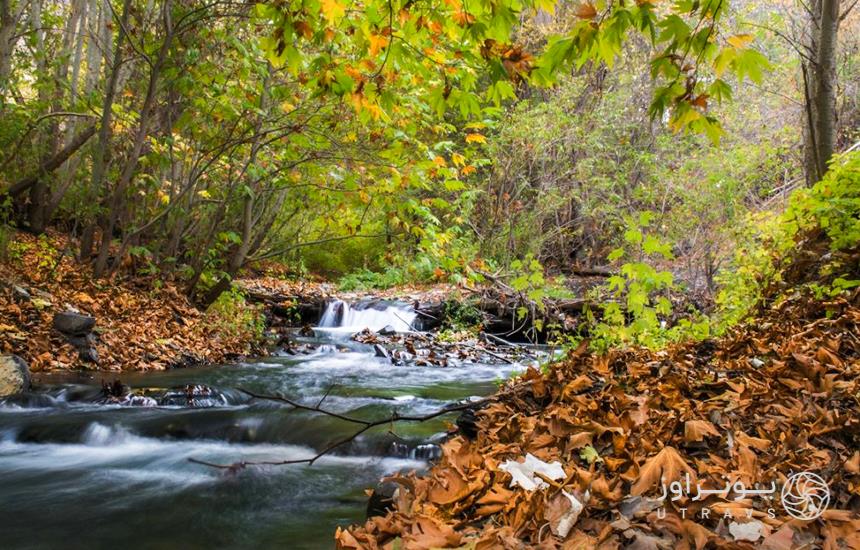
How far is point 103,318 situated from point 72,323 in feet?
2.42

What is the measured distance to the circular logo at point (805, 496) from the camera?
1778mm

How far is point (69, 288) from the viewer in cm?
842

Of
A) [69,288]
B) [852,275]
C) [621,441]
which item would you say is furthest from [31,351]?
[852,275]

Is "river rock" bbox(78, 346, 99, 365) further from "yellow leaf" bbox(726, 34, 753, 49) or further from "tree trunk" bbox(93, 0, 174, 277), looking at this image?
"yellow leaf" bbox(726, 34, 753, 49)

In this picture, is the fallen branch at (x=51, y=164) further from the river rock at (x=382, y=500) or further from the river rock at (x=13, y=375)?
the river rock at (x=382, y=500)

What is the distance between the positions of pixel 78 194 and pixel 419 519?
10.3 meters

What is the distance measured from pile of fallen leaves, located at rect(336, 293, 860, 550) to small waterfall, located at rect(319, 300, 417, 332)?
29.2 feet

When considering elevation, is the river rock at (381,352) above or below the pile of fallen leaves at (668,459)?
below

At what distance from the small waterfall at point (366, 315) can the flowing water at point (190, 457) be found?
15.6 feet

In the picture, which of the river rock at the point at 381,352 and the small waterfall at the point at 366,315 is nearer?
the river rock at the point at 381,352

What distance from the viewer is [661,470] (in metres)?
2.08

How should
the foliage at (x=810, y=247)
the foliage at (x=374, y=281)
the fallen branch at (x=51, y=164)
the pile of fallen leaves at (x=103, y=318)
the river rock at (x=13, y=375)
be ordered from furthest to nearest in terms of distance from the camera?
the foliage at (x=374, y=281), the fallen branch at (x=51, y=164), the pile of fallen leaves at (x=103, y=318), the river rock at (x=13, y=375), the foliage at (x=810, y=247)

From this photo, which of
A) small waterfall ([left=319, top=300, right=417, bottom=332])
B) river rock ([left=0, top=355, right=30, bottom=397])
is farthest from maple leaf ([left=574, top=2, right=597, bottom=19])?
small waterfall ([left=319, top=300, right=417, bottom=332])
